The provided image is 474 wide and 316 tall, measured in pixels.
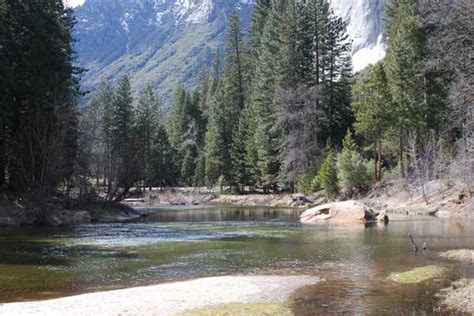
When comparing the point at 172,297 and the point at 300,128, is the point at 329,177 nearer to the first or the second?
the point at 300,128

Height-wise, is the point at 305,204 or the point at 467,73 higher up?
the point at 467,73

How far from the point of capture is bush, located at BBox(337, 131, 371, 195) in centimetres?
5659

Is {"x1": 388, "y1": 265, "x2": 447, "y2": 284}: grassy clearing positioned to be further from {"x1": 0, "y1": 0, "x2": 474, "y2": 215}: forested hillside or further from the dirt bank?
the dirt bank

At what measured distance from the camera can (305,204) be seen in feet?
200

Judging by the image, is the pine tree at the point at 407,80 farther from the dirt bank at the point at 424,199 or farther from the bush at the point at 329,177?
the bush at the point at 329,177

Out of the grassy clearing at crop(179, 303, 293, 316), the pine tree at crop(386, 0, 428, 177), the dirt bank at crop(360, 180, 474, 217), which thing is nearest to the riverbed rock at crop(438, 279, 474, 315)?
the grassy clearing at crop(179, 303, 293, 316)

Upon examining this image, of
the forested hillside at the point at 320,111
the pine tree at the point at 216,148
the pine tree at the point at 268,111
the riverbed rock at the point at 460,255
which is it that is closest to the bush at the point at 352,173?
the forested hillside at the point at 320,111

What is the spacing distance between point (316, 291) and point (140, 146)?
41635mm

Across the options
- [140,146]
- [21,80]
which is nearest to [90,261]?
[21,80]

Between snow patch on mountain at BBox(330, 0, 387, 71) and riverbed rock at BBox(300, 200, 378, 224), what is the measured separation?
114686 millimetres

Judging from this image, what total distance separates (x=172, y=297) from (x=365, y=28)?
151831mm

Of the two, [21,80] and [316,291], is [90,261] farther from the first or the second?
[21,80]

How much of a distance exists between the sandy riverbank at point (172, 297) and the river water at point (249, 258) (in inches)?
40.0

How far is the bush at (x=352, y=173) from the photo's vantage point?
56594 millimetres
